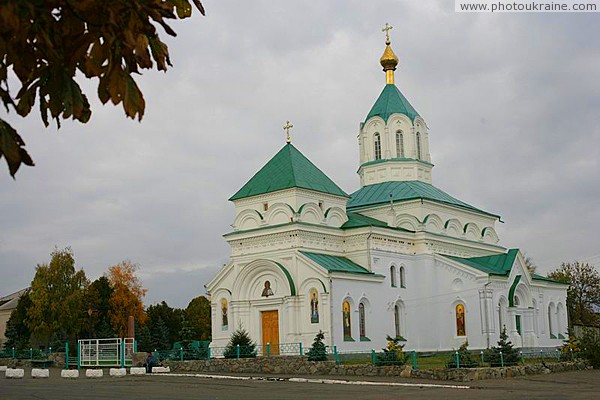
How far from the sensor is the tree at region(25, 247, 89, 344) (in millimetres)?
48750

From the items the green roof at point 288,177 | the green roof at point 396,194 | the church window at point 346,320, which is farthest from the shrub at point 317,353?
the green roof at point 396,194

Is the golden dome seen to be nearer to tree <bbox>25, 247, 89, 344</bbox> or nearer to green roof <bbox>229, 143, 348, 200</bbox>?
green roof <bbox>229, 143, 348, 200</bbox>

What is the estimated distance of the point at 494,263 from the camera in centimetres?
3747

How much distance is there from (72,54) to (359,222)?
31.8 m

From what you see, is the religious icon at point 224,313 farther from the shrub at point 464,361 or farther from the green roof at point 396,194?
the shrub at point 464,361

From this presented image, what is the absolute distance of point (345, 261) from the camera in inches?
1353

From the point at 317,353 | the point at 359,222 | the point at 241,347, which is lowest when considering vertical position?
the point at 317,353

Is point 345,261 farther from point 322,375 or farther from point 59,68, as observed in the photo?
point 59,68

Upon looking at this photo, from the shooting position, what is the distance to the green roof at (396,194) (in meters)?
39.1

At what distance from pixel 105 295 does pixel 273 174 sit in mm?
20598

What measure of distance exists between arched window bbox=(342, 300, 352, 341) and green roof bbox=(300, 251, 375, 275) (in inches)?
55.9

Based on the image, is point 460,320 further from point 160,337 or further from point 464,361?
point 160,337

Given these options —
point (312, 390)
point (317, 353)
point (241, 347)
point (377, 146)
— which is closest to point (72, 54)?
point (312, 390)

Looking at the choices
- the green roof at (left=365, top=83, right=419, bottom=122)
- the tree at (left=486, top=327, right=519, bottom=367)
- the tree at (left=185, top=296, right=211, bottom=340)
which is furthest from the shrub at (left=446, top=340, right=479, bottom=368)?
the tree at (left=185, top=296, right=211, bottom=340)
